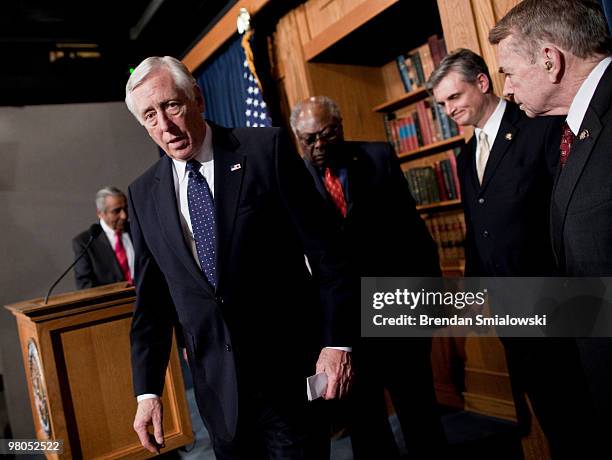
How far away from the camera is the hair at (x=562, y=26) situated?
4.11 ft

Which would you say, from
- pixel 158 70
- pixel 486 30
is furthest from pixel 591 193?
pixel 486 30

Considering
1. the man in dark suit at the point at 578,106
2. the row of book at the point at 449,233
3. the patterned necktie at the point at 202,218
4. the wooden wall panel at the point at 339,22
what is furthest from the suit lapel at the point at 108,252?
the man in dark suit at the point at 578,106

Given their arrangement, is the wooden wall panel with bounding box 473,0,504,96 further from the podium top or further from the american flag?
the podium top

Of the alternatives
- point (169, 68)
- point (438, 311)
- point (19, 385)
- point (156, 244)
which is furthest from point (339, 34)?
point (19, 385)

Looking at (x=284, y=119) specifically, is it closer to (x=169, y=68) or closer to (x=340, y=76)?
(x=340, y=76)

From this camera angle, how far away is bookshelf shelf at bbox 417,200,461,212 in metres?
3.42

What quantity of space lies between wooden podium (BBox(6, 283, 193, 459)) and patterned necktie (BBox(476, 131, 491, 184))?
5.96ft

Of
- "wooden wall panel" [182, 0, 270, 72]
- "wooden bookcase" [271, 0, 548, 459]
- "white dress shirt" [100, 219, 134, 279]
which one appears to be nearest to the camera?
"wooden bookcase" [271, 0, 548, 459]

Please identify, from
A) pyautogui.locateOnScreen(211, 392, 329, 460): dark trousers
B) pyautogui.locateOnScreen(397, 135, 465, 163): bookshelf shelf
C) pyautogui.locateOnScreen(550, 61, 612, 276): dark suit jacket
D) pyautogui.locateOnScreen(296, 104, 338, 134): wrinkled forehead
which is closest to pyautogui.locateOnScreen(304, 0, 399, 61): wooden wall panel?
pyautogui.locateOnScreen(397, 135, 465, 163): bookshelf shelf

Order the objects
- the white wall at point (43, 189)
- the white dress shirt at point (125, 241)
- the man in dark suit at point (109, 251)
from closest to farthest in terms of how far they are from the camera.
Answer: the man in dark suit at point (109, 251) → the white dress shirt at point (125, 241) → the white wall at point (43, 189)

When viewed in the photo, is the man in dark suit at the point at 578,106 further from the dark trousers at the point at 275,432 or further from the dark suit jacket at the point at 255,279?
the dark trousers at the point at 275,432

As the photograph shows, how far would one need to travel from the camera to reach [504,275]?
1.92 m

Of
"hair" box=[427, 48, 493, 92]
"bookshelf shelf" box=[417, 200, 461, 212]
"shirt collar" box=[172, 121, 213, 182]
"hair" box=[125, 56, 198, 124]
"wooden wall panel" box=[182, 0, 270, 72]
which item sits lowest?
"bookshelf shelf" box=[417, 200, 461, 212]

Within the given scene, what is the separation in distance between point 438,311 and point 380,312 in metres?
0.54
